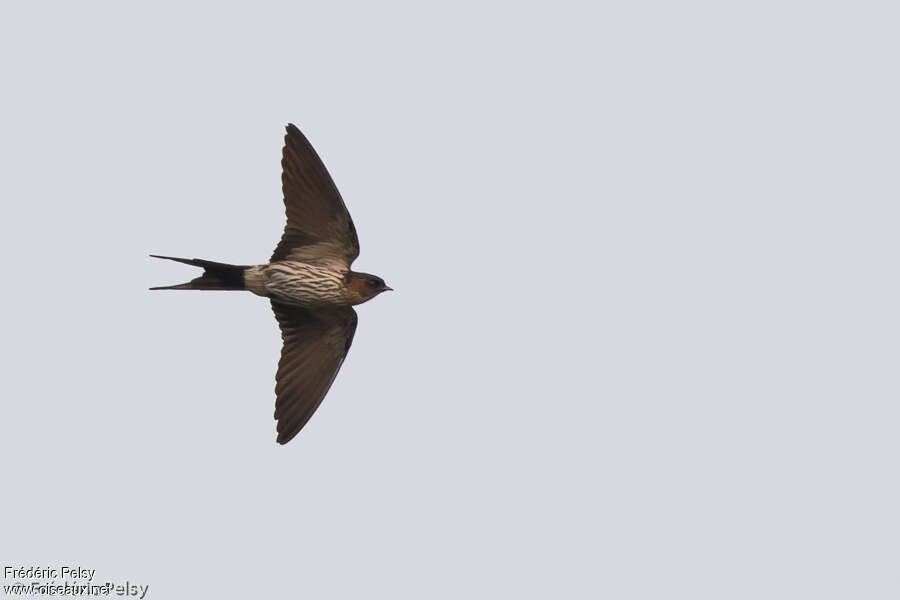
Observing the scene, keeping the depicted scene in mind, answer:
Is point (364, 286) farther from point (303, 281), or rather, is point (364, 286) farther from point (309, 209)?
point (309, 209)

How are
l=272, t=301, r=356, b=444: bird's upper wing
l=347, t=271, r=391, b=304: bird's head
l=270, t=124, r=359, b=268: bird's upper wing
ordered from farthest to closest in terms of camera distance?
l=272, t=301, r=356, b=444: bird's upper wing < l=347, t=271, r=391, b=304: bird's head < l=270, t=124, r=359, b=268: bird's upper wing

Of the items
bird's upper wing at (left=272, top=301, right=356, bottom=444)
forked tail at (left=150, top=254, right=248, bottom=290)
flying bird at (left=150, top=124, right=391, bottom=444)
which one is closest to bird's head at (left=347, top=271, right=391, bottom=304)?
flying bird at (left=150, top=124, right=391, bottom=444)

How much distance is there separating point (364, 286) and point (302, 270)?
1.66 ft

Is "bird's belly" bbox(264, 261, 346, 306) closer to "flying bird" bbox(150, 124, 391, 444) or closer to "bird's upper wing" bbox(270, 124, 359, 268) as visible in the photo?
"flying bird" bbox(150, 124, 391, 444)

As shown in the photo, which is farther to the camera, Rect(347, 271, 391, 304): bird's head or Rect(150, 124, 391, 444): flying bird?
A: Rect(347, 271, 391, 304): bird's head

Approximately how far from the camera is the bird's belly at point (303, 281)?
10.5 meters

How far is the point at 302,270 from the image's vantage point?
1052 cm

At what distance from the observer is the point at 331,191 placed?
10.4m

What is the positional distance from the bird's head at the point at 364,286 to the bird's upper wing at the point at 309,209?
203mm

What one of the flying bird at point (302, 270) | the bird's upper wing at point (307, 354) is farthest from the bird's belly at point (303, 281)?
the bird's upper wing at point (307, 354)

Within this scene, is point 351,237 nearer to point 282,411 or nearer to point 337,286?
point 337,286

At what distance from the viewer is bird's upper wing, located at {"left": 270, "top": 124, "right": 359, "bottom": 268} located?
1041 cm

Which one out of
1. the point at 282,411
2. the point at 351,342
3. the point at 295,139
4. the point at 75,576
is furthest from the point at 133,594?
the point at 295,139

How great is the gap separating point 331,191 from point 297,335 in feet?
4.36
